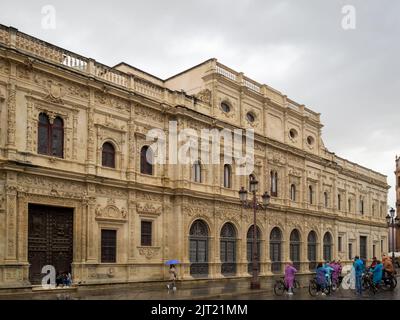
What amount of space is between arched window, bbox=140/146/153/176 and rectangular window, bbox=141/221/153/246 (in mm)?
2798

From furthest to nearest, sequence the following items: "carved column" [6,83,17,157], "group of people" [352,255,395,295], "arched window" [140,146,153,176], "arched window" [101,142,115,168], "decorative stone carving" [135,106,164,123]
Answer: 1. "arched window" [140,146,153,176]
2. "decorative stone carving" [135,106,164,123]
3. "arched window" [101,142,115,168]
4. "group of people" [352,255,395,295]
5. "carved column" [6,83,17,157]

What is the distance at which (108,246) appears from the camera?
26.1 meters

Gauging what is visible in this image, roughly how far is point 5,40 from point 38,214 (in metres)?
7.86

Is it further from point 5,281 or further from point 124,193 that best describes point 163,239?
point 5,281

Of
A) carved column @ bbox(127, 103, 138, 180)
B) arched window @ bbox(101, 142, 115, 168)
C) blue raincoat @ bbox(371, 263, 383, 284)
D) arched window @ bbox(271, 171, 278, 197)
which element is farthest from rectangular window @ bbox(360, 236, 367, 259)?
arched window @ bbox(101, 142, 115, 168)

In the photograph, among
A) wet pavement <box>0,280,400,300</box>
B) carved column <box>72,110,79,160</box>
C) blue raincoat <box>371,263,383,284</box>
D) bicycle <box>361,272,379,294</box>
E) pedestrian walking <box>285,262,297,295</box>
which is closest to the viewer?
wet pavement <box>0,280,400,300</box>

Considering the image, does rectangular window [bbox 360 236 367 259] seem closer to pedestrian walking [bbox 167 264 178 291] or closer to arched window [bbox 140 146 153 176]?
pedestrian walking [bbox 167 264 178 291]

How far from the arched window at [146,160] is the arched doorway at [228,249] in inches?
275

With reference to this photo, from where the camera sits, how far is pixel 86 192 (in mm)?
25078

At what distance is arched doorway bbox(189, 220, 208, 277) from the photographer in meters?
30.2

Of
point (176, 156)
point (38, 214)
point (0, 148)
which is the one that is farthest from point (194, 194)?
point (0, 148)

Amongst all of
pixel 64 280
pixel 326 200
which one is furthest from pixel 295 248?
pixel 64 280

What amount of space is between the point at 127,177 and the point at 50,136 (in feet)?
16.0

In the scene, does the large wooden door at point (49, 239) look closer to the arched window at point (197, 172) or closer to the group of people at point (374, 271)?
the arched window at point (197, 172)
